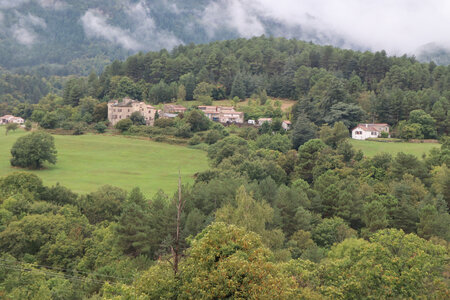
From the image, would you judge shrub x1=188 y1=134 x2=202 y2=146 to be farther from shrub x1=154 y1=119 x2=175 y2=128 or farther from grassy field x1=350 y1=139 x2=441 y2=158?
grassy field x1=350 y1=139 x2=441 y2=158

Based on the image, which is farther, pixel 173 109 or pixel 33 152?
pixel 173 109

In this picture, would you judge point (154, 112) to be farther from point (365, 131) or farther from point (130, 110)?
point (365, 131)

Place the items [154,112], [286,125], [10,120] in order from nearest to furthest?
[286,125], [154,112], [10,120]

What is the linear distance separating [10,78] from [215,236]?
175 m

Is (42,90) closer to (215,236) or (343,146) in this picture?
(343,146)

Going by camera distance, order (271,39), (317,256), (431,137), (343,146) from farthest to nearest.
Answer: (271,39) → (431,137) → (343,146) → (317,256)

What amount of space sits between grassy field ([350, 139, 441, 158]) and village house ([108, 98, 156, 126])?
3767 cm

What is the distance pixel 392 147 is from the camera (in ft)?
187

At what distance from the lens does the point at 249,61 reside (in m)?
110

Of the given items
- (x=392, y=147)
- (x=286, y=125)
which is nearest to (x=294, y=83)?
(x=286, y=125)

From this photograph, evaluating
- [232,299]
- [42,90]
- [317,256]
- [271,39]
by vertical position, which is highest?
[271,39]

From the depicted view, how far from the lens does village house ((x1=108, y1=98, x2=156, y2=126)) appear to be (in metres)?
77.1

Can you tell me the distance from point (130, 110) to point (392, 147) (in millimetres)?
46541

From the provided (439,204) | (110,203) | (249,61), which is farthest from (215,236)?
(249,61)
